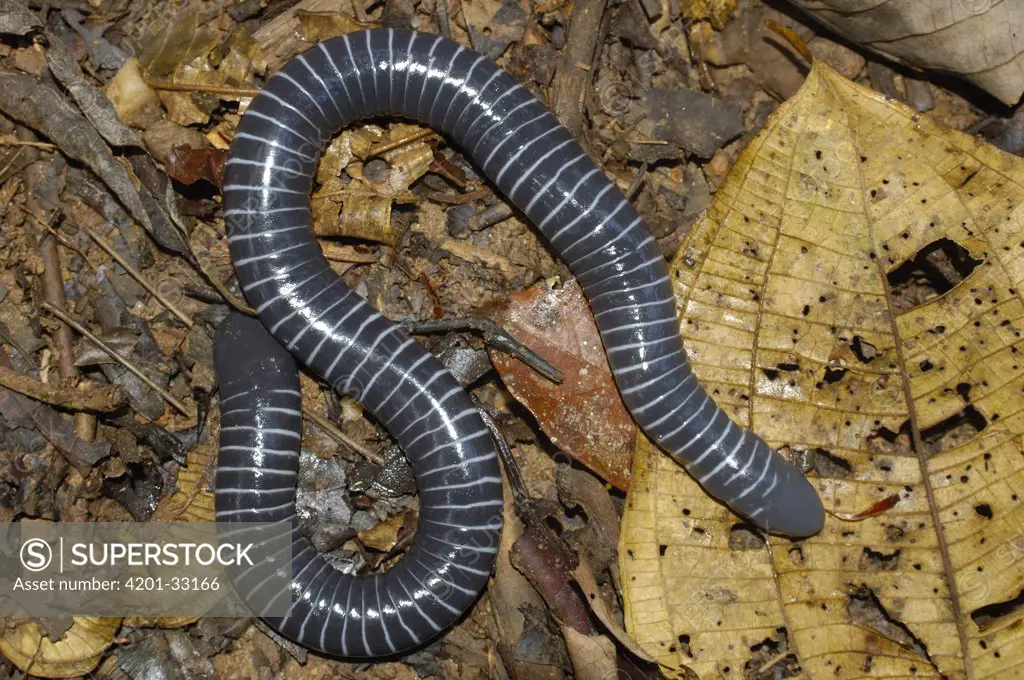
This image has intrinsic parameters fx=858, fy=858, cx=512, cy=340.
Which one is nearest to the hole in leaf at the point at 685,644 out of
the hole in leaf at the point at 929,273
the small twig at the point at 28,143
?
the hole in leaf at the point at 929,273


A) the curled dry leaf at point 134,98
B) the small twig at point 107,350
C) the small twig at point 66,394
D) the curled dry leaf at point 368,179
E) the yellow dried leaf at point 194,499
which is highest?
the curled dry leaf at point 368,179

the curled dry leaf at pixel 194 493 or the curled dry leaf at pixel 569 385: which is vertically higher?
the curled dry leaf at pixel 569 385

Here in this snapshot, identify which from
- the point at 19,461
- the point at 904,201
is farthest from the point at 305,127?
the point at 904,201

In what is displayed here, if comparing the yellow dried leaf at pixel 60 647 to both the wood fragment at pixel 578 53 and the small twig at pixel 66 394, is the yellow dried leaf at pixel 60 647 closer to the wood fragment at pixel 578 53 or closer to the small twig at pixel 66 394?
the small twig at pixel 66 394

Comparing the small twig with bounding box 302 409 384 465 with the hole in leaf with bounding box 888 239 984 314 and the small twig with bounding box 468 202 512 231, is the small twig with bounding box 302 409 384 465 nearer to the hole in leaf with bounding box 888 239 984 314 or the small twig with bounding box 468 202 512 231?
the small twig with bounding box 468 202 512 231

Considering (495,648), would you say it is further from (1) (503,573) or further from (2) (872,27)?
(2) (872,27)

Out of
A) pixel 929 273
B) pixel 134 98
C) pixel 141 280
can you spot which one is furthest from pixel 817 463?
pixel 134 98

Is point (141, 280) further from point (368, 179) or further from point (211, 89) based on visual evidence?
point (368, 179)
